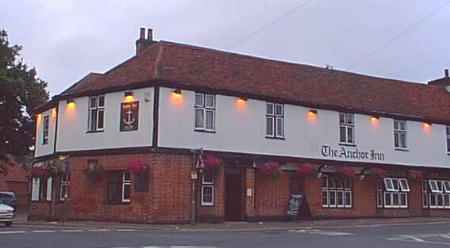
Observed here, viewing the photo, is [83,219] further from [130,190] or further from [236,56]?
[236,56]

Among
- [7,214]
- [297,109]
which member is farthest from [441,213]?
[7,214]

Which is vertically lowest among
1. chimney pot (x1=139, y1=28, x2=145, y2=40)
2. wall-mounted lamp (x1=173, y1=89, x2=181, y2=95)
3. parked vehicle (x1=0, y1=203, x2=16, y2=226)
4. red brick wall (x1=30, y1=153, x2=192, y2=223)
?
parked vehicle (x1=0, y1=203, x2=16, y2=226)

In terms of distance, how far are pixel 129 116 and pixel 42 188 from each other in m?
7.99

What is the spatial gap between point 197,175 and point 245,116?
413 centimetres

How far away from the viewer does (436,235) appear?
24.0 meters

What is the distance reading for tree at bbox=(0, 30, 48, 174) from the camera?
45.6 meters

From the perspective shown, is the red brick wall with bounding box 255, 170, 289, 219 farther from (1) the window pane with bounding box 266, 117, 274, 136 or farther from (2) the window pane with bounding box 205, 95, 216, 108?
(2) the window pane with bounding box 205, 95, 216, 108

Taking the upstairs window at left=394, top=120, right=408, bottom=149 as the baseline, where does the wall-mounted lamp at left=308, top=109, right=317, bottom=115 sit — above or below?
above

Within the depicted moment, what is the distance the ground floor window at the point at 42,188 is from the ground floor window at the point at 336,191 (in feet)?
46.7

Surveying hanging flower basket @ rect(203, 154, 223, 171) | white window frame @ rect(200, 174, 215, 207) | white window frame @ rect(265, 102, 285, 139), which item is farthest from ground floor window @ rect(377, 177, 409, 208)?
hanging flower basket @ rect(203, 154, 223, 171)

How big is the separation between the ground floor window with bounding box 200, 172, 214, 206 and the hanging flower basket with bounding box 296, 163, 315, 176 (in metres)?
4.85

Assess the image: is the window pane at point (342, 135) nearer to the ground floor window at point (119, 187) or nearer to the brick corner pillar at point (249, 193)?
the brick corner pillar at point (249, 193)

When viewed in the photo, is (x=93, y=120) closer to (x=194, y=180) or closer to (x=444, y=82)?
(x=194, y=180)

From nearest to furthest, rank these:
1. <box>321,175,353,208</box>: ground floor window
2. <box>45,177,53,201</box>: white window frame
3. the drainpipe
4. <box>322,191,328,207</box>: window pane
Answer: the drainpipe
<box>45,177,53,201</box>: white window frame
<box>322,191,328,207</box>: window pane
<box>321,175,353,208</box>: ground floor window
